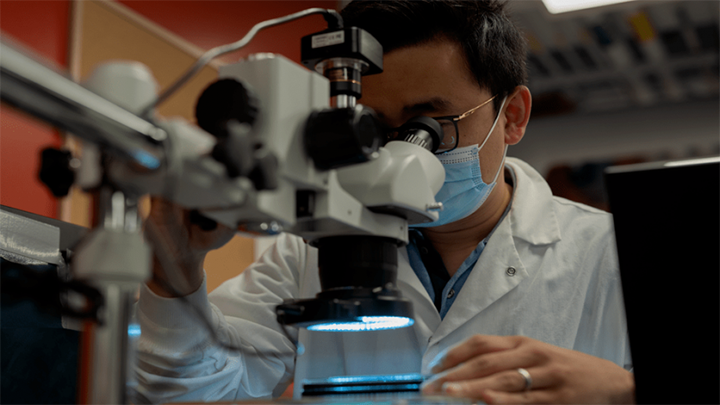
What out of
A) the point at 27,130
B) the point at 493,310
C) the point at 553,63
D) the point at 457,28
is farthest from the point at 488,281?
the point at 553,63

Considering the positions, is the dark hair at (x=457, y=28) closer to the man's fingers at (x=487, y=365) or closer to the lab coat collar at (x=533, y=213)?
the lab coat collar at (x=533, y=213)

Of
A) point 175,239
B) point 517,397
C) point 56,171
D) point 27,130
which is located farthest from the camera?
point 27,130

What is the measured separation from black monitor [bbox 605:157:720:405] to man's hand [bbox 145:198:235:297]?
452 millimetres

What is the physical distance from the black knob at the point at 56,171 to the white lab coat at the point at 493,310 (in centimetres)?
67

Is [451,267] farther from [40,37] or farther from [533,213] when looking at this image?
[40,37]

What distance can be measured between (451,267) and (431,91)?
0.47 metres

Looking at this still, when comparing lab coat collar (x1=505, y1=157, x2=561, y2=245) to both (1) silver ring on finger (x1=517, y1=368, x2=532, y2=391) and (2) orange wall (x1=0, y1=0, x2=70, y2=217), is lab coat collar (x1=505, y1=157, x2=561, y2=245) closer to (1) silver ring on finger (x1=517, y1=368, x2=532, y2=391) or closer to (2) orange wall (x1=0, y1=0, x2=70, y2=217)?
(1) silver ring on finger (x1=517, y1=368, x2=532, y2=391)

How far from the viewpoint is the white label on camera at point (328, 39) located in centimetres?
73

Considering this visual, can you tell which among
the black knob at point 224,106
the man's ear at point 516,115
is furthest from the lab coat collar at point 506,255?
the black knob at point 224,106

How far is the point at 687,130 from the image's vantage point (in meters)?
4.27

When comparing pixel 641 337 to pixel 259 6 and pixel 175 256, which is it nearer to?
pixel 175 256

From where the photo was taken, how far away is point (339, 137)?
605 mm

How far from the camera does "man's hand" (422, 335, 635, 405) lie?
70 cm

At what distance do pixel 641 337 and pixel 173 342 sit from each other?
2.23 ft
